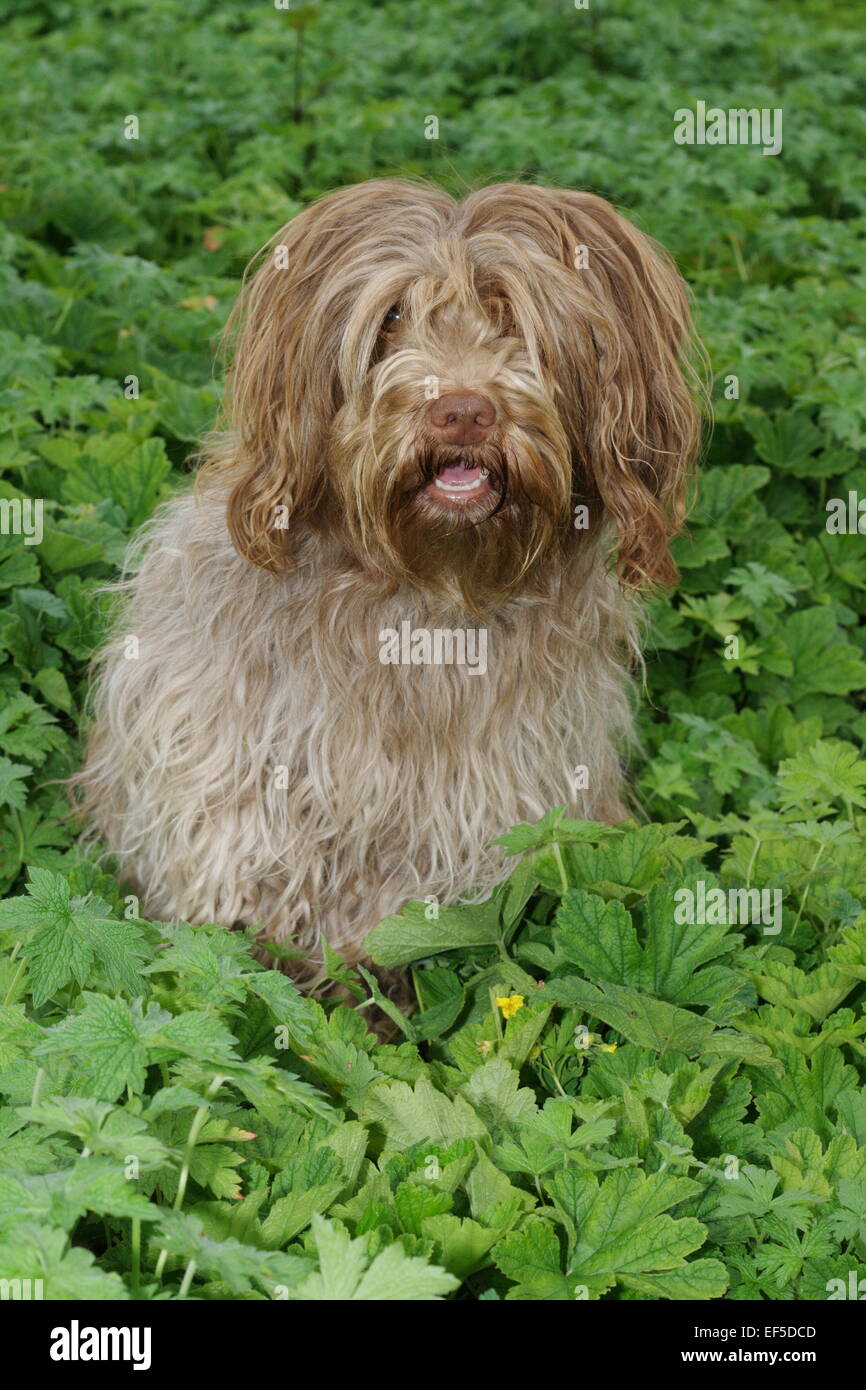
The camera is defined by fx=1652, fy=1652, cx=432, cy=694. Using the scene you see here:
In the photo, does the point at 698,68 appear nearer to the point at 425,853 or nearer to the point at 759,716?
the point at 759,716

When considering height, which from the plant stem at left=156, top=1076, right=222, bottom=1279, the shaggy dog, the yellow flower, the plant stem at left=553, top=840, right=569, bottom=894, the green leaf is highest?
the shaggy dog

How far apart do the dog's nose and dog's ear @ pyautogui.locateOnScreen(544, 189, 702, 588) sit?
1.10 feet

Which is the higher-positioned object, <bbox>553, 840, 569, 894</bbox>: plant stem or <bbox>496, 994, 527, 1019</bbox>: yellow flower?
<bbox>553, 840, 569, 894</bbox>: plant stem

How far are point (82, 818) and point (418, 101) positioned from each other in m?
4.97

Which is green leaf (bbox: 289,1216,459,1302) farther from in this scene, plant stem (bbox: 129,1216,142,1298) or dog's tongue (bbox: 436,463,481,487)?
dog's tongue (bbox: 436,463,481,487)

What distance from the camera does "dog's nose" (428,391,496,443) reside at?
301cm

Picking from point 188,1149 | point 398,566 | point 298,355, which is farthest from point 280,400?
point 188,1149

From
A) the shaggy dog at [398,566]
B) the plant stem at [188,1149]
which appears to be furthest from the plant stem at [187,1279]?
the shaggy dog at [398,566]

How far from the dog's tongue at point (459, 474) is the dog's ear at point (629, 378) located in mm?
307

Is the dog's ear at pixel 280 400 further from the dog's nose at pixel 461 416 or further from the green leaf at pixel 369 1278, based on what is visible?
the green leaf at pixel 369 1278

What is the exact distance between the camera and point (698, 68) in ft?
29.4

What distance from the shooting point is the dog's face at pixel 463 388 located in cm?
311

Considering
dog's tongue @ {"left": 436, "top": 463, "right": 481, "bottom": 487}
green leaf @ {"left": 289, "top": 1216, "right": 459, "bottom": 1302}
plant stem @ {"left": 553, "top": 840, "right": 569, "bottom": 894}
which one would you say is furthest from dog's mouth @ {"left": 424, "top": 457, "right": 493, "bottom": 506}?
green leaf @ {"left": 289, "top": 1216, "right": 459, "bottom": 1302}

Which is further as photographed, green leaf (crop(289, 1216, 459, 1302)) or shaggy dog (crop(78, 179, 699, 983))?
shaggy dog (crop(78, 179, 699, 983))
